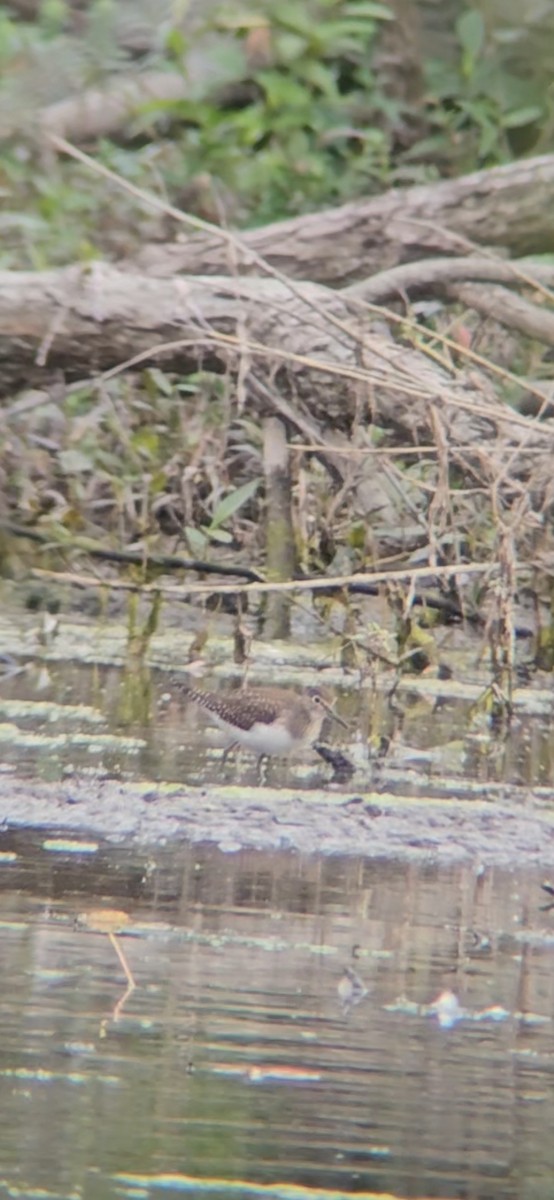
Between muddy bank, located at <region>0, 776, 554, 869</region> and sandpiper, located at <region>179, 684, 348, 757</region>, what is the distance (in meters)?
0.35

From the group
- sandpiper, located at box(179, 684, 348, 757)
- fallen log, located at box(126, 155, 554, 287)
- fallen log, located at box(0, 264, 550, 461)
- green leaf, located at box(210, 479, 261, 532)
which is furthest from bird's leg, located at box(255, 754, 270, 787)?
fallen log, located at box(126, 155, 554, 287)

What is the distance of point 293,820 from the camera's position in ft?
18.3

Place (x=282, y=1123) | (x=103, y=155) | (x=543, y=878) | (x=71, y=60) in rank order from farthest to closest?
(x=103, y=155) → (x=71, y=60) → (x=543, y=878) → (x=282, y=1123)

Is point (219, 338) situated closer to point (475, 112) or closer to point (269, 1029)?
point (475, 112)

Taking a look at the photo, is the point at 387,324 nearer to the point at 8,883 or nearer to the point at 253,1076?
the point at 8,883

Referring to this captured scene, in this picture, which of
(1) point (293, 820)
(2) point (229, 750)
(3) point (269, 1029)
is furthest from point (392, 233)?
(3) point (269, 1029)

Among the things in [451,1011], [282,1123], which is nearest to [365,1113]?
[282,1123]

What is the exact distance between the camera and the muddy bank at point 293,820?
5.34 meters

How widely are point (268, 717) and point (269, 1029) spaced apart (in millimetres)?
2732

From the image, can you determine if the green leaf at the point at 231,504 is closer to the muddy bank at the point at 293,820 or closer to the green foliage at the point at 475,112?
the green foliage at the point at 475,112

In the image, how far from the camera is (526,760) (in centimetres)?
678

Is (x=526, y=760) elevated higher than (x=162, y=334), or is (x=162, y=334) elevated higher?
(x=162, y=334)

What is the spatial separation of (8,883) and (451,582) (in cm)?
371

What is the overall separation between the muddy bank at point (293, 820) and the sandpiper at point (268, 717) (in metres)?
0.35
